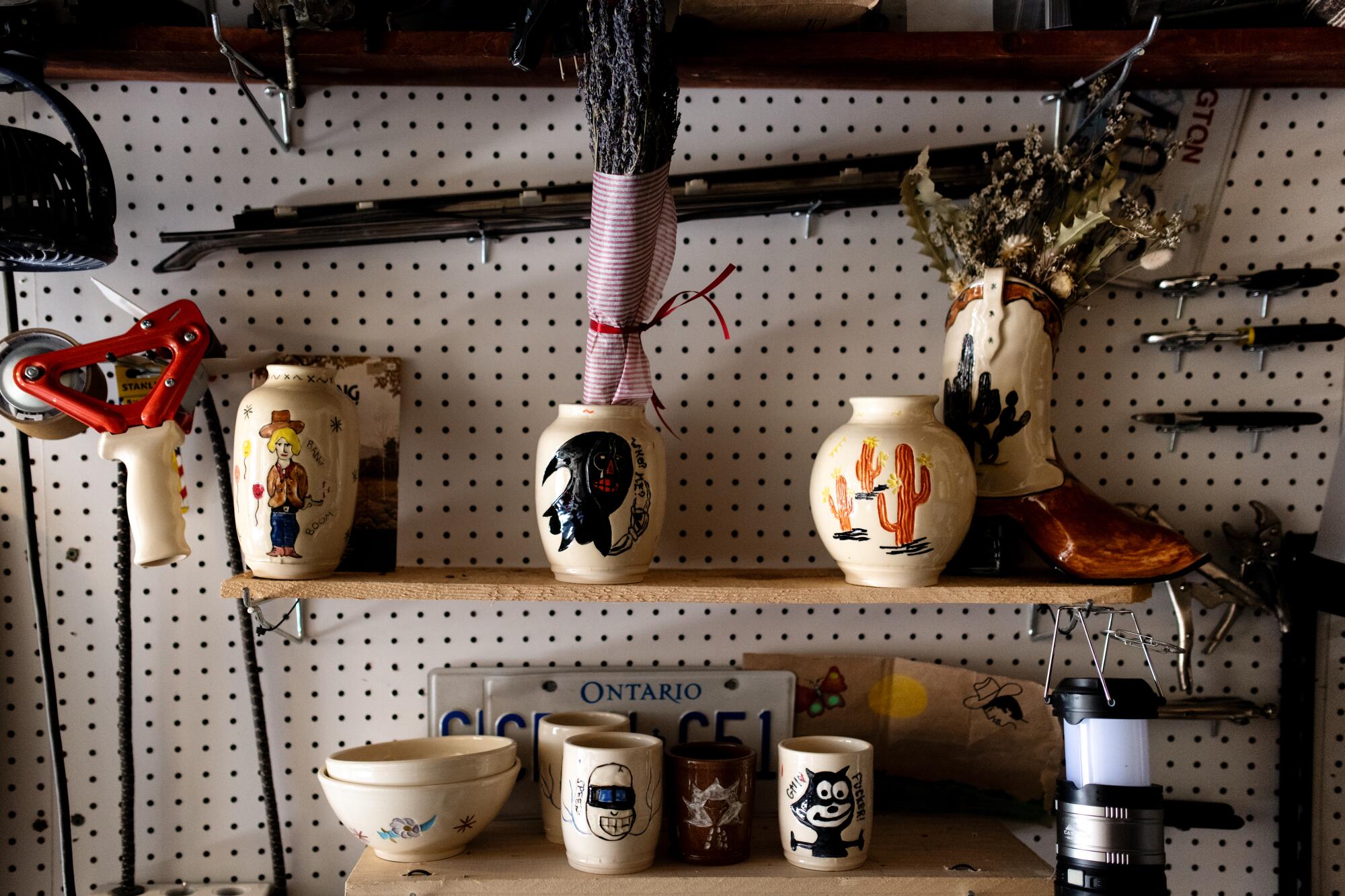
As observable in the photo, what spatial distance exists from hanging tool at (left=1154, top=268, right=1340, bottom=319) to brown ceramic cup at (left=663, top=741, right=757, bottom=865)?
831 mm

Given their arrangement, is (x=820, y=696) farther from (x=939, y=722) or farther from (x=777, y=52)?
(x=777, y=52)

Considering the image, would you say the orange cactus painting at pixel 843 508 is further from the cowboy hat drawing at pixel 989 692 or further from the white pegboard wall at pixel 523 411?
the cowboy hat drawing at pixel 989 692

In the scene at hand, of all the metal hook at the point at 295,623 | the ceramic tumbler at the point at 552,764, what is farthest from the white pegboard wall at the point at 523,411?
the ceramic tumbler at the point at 552,764

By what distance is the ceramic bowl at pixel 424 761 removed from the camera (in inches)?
41.4

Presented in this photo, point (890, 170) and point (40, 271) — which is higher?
point (890, 170)

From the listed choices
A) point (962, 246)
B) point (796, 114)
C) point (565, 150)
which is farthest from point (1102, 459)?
point (565, 150)

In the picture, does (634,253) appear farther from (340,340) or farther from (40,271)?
(40,271)

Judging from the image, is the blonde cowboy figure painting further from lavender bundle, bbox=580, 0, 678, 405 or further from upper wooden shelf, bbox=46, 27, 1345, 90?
upper wooden shelf, bbox=46, 27, 1345, 90

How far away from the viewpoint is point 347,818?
107 centimetres

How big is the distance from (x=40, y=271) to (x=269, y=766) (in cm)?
69

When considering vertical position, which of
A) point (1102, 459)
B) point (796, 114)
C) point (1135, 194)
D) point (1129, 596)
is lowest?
point (1129, 596)

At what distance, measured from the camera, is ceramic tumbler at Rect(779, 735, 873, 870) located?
3.53ft

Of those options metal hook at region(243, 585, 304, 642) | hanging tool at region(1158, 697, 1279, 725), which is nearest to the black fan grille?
metal hook at region(243, 585, 304, 642)

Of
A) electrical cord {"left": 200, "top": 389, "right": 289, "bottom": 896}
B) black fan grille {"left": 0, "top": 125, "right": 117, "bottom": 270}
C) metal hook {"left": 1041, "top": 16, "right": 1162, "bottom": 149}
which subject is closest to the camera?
black fan grille {"left": 0, "top": 125, "right": 117, "bottom": 270}
